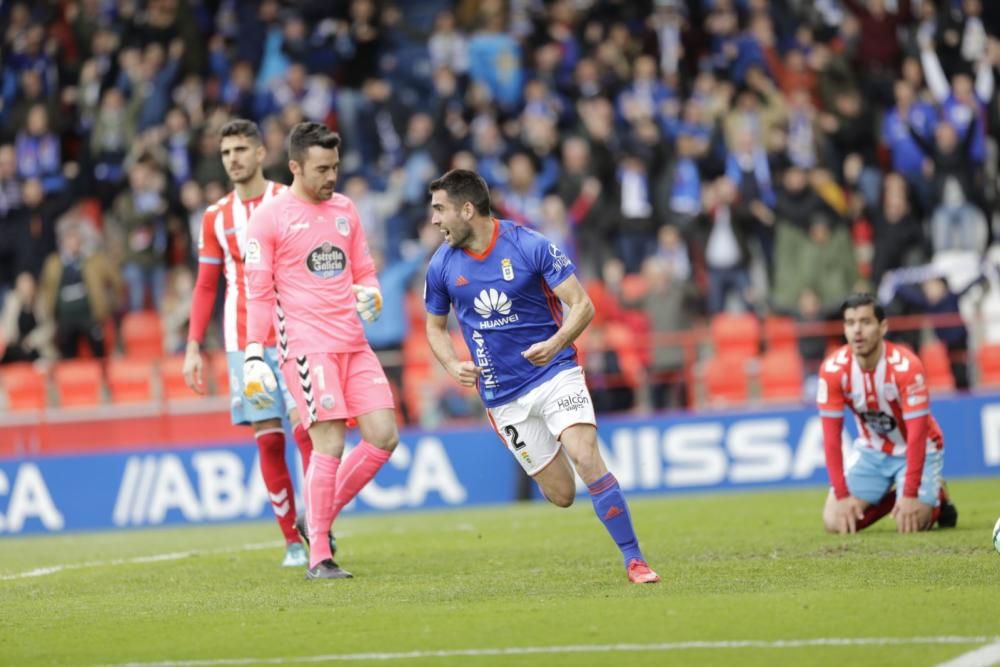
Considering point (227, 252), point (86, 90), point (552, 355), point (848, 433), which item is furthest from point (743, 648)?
point (86, 90)

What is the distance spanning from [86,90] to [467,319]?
16.4m

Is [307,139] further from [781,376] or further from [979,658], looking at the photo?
[781,376]

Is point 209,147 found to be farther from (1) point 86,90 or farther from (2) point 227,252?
(2) point 227,252

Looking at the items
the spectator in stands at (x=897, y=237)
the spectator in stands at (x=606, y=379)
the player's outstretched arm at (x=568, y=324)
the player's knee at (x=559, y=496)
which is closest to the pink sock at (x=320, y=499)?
the player's knee at (x=559, y=496)

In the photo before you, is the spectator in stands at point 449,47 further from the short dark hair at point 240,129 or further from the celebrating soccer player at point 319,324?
the celebrating soccer player at point 319,324

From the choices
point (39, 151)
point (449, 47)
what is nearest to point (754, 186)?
point (449, 47)

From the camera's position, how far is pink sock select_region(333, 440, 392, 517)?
1012cm

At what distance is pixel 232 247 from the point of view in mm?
11125

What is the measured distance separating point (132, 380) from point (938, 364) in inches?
370

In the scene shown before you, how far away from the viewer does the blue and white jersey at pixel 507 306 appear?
9.27 m

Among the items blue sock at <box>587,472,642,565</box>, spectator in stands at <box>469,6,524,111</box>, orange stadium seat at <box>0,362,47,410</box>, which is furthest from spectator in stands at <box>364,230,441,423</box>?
blue sock at <box>587,472,642,565</box>

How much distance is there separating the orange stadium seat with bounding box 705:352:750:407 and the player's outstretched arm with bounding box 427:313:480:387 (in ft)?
31.9

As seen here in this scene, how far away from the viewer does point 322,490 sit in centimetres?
1002

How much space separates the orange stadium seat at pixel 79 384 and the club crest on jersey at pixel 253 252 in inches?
428
